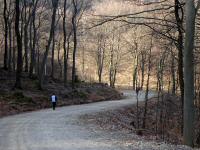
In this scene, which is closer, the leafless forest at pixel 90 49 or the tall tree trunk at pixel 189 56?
the tall tree trunk at pixel 189 56

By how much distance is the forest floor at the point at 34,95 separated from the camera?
32.0m

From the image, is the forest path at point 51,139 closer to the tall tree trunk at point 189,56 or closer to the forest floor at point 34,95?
the tall tree trunk at point 189,56

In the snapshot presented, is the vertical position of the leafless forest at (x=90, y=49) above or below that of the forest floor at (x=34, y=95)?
above

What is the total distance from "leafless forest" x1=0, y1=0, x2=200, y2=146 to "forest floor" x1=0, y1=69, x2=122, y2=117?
2.26 ft

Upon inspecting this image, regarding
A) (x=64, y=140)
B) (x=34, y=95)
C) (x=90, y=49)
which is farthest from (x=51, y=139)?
(x=90, y=49)

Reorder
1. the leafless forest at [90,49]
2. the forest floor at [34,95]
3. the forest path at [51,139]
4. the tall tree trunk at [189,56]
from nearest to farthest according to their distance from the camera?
the forest path at [51,139], the tall tree trunk at [189,56], the leafless forest at [90,49], the forest floor at [34,95]

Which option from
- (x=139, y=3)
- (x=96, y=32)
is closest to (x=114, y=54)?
(x=96, y=32)

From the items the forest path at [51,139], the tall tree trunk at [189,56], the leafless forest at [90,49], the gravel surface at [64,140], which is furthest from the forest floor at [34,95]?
the tall tree trunk at [189,56]

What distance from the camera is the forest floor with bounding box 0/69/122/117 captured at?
32.0m

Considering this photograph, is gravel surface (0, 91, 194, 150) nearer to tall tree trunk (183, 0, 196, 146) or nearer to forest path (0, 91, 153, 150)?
forest path (0, 91, 153, 150)

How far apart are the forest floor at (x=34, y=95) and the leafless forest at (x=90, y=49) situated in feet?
2.26

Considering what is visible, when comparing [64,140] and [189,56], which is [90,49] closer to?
[64,140]

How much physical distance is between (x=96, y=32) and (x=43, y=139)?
2470 inches

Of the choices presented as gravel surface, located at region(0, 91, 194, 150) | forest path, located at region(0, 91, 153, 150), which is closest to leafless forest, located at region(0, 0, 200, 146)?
gravel surface, located at region(0, 91, 194, 150)
